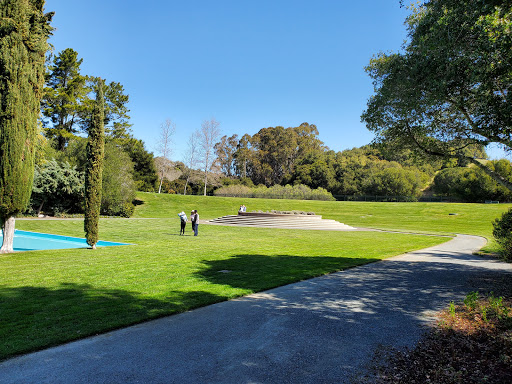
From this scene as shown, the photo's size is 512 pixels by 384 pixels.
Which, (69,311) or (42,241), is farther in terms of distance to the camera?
(42,241)

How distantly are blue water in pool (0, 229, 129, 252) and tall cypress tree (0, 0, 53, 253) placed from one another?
16.2 ft

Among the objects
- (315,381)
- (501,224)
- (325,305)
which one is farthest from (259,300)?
(501,224)

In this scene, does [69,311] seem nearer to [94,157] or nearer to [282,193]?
[94,157]

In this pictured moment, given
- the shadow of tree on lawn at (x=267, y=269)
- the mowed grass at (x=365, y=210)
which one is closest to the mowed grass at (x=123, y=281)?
the shadow of tree on lawn at (x=267, y=269)

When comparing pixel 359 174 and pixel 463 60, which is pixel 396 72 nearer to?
pixel 463 60

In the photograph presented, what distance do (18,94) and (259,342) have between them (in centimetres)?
1004

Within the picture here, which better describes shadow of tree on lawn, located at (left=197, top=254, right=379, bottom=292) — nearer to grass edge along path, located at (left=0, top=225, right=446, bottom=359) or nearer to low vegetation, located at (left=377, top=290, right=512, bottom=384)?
grass edge along path, located at (left=0, top=225, right=446, bottom=359)

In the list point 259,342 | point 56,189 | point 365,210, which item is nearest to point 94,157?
point 259,342

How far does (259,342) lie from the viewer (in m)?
3.77

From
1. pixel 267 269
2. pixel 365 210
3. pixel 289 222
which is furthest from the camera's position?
pixel 365 210

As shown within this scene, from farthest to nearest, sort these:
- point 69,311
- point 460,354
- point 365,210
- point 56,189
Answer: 1. point 365,210
2. point 56,189
3. point 69,311
4. point 460,354

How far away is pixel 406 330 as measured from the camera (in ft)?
13.9

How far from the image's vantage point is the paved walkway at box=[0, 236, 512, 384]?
3004 mm

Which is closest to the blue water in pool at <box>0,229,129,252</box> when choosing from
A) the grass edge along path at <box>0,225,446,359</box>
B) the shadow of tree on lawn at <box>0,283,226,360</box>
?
the grass edge along path at <box>0,225,446,359</box>
